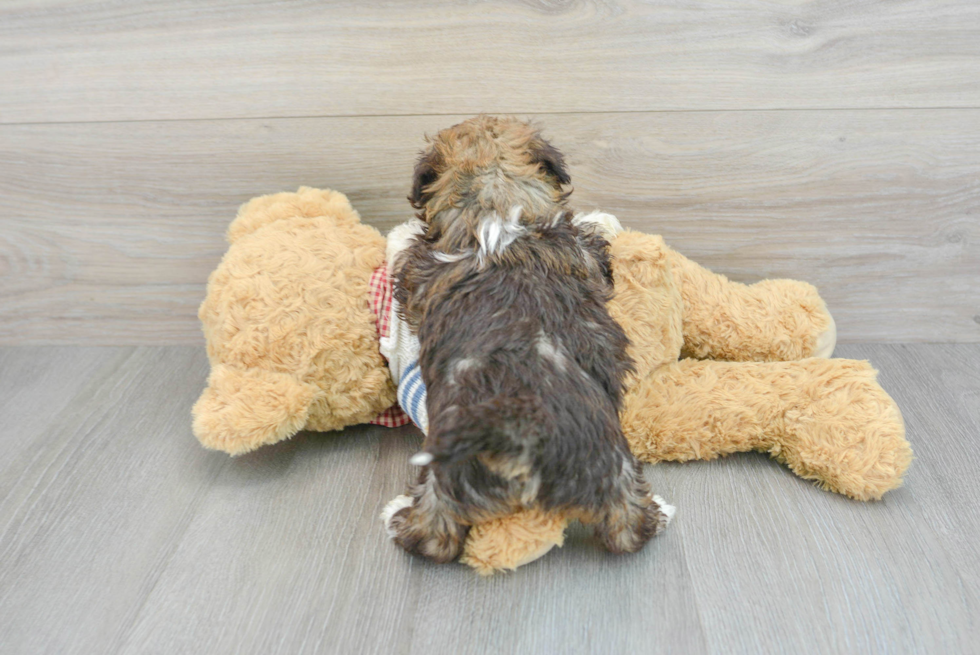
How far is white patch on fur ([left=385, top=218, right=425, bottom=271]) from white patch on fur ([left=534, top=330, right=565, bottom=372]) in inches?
12.1

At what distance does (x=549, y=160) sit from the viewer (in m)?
1.10

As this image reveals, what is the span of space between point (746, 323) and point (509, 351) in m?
0.62

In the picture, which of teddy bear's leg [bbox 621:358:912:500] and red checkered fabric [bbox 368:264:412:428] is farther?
red checkered fabric [bbox 368:264:412:428]

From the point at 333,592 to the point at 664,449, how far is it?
0.60 meters

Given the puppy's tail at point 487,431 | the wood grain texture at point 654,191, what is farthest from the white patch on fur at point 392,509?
the wood grain texture at point 654,191

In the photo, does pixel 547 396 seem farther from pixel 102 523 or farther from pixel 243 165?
pixel 243 165

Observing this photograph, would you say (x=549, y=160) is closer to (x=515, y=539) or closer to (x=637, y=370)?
(x=637, y=370)

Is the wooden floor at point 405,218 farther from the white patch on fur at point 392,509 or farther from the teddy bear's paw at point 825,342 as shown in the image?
the teddy bear's paw at point 825,342

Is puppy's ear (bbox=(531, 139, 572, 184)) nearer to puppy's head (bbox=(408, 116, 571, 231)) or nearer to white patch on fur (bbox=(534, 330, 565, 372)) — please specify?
puppy's head (bbox=(408, 116, 571, 231))

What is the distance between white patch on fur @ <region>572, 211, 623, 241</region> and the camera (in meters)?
1.19

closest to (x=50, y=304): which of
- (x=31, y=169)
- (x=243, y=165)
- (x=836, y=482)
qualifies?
(x=31, y=169)

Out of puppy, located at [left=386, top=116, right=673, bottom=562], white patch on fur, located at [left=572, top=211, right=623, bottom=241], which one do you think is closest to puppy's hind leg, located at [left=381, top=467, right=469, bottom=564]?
puppy, located at [left=386, top=116, right=673, bottom=562]

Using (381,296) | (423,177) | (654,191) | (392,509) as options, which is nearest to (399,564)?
(392,509)

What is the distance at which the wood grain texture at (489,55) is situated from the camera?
4.30 feet
